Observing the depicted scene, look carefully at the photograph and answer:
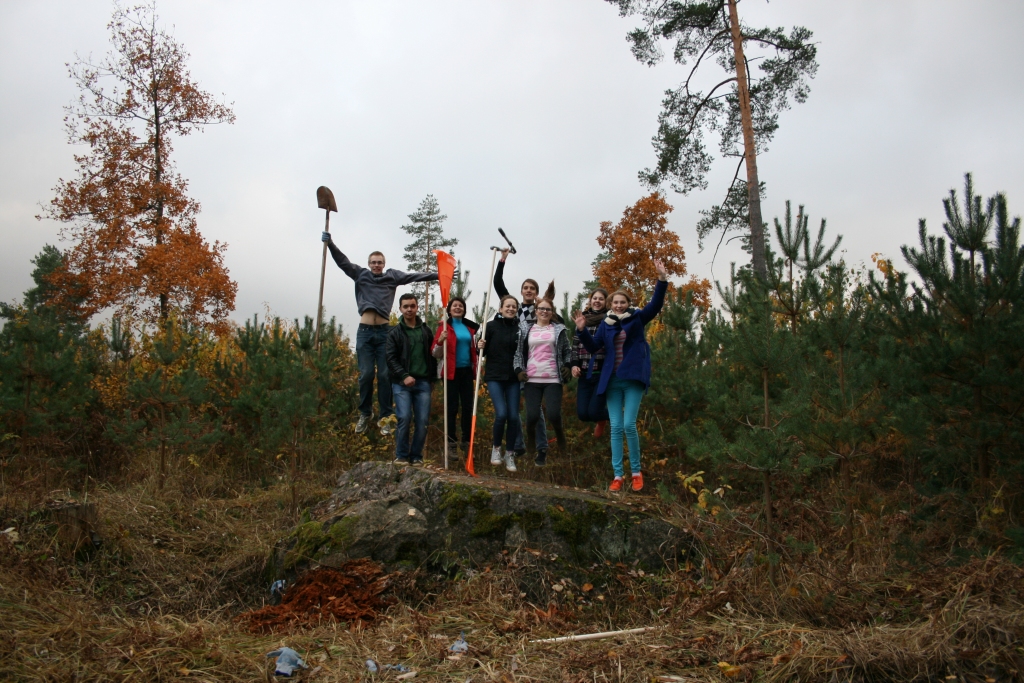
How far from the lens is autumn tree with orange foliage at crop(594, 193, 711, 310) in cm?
2312

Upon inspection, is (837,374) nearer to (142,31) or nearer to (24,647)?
(24,647)

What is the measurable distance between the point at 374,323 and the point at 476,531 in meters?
3.06

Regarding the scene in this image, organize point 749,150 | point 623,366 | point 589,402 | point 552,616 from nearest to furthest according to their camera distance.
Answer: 1. point 552,616
2. point 623,366
3. point 589,402
4. point 749,150

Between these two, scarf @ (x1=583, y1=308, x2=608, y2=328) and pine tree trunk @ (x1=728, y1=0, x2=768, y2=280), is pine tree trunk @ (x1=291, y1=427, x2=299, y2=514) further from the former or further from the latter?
pine tree trunk @ (x1=728, y1=0, x2=768, y2=280)

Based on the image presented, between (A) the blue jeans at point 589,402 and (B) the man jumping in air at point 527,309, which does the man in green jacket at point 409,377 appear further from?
(A) the blue jeans at point 589,402

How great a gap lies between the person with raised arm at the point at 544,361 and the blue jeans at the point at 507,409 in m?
0.13

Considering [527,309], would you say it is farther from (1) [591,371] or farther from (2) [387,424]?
(2) [387,424]

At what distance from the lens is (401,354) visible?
6.94 meters

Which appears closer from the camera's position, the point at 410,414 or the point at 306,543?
the point at 306,543

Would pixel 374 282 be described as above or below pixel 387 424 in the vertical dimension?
above

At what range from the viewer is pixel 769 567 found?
14.6 ft

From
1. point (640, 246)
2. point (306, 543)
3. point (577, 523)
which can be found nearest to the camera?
point (306, 543)

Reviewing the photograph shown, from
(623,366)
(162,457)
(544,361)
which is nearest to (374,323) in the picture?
(544,361)

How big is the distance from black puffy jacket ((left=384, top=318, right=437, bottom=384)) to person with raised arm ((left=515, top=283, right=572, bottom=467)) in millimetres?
868
